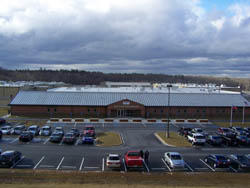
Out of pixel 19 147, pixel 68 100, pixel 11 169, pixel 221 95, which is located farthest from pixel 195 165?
pixel 221 95

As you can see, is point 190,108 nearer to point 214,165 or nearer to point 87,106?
point 87,106

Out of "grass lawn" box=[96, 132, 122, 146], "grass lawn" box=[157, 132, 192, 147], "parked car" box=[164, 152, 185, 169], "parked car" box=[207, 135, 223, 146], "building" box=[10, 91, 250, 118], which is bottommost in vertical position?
"grass lawn" box=[157, 132, 192, 147]

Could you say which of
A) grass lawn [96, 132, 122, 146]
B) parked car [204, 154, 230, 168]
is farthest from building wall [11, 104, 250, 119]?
parked car [204, 154, 230, 168]

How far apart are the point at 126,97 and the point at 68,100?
47.4 ft

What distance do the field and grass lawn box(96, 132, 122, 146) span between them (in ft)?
41.8

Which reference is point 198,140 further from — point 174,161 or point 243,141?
point 174,161

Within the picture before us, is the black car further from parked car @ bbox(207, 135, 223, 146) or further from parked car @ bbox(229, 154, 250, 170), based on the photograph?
parked car @ bbox(207, 135, 223, 146)

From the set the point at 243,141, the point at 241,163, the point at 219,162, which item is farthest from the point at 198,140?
the point at 219,162

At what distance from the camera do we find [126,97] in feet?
207

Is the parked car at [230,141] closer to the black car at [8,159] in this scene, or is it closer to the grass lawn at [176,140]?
the grass lawn at [176,140]

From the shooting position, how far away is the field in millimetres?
19719

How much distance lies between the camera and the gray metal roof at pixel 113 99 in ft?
198

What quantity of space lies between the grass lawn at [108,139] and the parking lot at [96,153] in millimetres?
1013

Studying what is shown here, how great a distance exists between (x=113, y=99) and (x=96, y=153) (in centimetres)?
3268
